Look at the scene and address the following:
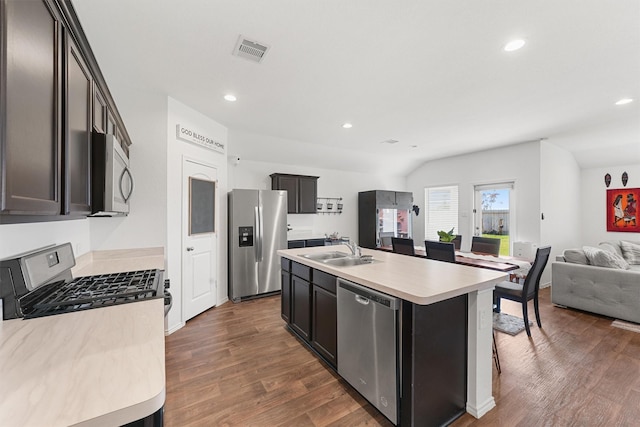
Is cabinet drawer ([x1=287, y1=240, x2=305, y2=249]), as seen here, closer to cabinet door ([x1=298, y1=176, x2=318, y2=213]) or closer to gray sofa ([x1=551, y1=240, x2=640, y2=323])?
cabinet door ([x1=298, y1=176, x2=318, y2=213])

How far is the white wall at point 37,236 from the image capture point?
4.25 feet

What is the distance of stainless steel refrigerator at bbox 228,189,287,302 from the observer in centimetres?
410

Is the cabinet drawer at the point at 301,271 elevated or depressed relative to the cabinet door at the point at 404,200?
depressed

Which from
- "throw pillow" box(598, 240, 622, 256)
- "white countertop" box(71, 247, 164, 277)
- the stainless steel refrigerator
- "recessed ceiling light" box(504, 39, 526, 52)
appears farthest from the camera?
"throw pillow" box(598, 240, 622, 256)

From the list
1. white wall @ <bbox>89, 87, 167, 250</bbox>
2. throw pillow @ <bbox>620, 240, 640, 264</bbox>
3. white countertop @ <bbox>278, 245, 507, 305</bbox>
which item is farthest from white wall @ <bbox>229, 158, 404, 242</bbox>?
throw pillow @ <bbox>620, 240, 640, 264</bbox>

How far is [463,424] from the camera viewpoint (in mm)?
1741

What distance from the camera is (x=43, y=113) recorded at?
908 mm

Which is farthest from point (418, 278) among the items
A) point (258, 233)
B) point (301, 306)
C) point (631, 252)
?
point (631, 252)

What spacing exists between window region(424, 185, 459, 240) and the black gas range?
617cm

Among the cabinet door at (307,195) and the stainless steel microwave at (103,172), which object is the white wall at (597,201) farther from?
the stainless steel microwave at (103,172)

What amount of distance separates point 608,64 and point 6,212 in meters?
3.96

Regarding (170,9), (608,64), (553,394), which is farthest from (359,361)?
(608,64)

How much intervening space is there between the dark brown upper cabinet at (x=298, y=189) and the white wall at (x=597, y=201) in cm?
609

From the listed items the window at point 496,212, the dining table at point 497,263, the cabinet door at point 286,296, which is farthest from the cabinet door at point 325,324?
the window at point 496,212
